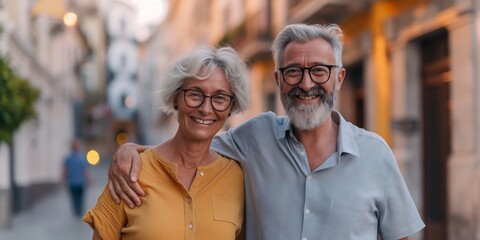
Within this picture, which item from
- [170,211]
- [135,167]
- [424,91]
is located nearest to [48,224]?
[424,91]

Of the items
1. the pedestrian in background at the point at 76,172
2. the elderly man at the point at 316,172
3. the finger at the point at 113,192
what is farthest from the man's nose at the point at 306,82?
the pedestrian in background at the point at 76,172

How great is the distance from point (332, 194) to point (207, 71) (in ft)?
2.27

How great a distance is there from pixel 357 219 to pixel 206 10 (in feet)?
91.5

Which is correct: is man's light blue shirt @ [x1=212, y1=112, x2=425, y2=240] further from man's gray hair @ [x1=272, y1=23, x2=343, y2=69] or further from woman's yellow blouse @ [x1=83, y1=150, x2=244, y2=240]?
man's gray hair @ [x1=272, y1=23, x2=343, y2=69]

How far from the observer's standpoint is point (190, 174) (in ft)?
9.62

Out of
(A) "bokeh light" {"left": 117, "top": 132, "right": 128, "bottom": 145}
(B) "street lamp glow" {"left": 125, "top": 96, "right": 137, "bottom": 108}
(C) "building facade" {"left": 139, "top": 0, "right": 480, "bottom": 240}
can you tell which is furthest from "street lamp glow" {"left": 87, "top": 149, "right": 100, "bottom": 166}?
(C) "building facade" {"left": 139, "top": 0, "right": 480, "bottom": 240}

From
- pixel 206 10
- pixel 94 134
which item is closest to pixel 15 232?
pixel 206 10

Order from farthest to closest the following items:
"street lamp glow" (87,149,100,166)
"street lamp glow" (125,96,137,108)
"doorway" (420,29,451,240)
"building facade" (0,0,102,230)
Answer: "street lamp glow" (125,96,137,108) → "street lamp glow" (87,149,100,166) → "building facade" (0,0,102,230) → "doorway" (420,29,451,240)

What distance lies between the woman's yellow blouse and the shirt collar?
0.35 m

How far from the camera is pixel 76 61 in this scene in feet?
117

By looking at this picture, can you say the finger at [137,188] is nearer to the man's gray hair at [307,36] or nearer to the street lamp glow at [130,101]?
the man's gray hair at [307,36]

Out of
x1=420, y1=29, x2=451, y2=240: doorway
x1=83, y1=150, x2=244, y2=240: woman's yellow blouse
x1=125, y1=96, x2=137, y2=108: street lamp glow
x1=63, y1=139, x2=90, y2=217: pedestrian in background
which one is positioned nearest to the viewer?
x1=83, y1=150, x2=244, y2=240: woman's yellow blouse

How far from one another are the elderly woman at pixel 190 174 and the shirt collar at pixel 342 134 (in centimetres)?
20

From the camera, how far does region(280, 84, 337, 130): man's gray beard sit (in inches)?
113
